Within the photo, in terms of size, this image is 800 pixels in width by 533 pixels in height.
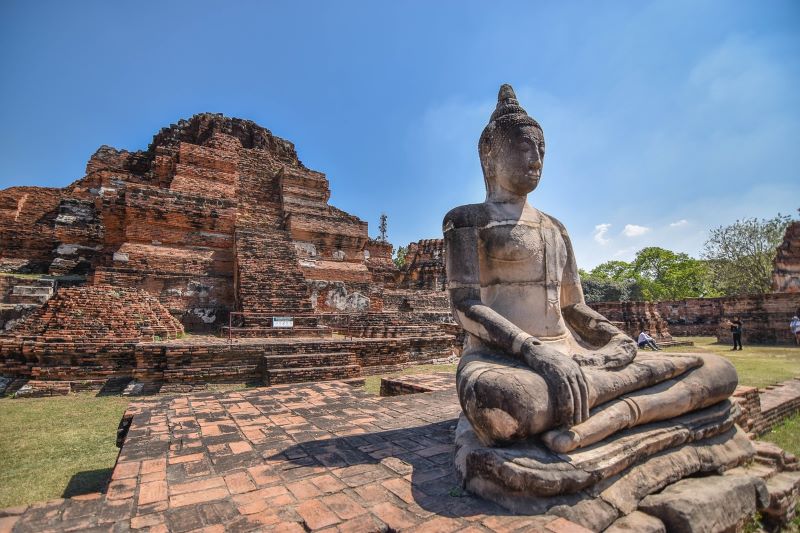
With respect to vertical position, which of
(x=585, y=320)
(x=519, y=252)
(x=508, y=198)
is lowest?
(x=585, y=320)

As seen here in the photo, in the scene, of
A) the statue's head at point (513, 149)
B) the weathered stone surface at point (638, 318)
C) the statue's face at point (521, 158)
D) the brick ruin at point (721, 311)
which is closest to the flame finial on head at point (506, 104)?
the statue's head at point (513, 149)

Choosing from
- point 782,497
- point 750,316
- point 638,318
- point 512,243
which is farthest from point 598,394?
point 750,316

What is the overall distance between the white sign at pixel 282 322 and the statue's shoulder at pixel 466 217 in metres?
6.72

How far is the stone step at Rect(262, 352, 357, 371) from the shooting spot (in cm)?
637

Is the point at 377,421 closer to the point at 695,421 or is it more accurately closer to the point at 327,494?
the point at 327,494

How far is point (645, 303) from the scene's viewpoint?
17.4 m

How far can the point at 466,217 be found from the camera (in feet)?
10.0

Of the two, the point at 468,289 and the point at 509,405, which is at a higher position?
the point at 468,289

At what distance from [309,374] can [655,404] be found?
496 centimetres

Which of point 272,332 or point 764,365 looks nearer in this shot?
point 272,332

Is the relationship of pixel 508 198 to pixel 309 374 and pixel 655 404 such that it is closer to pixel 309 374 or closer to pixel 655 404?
pixel 655 404

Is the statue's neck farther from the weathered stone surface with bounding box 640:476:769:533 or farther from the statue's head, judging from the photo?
the weathered stone surface with bounding box 640:476:769:533

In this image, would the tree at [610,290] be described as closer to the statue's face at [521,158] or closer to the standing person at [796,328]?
the standing person at [796,328]

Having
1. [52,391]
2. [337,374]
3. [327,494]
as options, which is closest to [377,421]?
[327,494]
